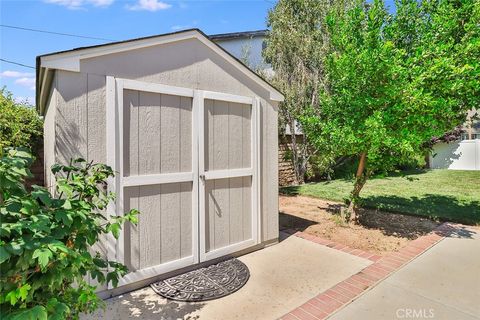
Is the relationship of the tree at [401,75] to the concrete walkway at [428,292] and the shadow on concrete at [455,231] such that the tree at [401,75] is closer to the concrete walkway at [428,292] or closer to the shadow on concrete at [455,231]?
the shadow on concrete at [455,231]

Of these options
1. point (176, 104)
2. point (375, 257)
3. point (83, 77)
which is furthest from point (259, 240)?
point (83, 77)

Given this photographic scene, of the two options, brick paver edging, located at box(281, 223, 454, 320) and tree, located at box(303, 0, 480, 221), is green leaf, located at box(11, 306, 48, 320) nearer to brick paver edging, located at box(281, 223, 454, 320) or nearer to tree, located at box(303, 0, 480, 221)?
brick paver edging, located at box(281, 223, 454, 320)

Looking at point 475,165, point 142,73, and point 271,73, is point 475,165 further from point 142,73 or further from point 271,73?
point 142,73

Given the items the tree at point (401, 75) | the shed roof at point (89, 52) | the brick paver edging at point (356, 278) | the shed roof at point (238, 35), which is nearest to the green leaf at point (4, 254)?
the shed roof at point (89, 52)

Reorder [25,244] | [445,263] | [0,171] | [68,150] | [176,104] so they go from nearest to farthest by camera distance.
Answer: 1. [25,244]
2. [0,171]
3. [68,150]
4. [176,104]
5. [445,263]

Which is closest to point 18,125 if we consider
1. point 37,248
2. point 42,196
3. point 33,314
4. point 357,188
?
point 42,196

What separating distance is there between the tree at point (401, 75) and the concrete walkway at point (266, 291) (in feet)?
6.21

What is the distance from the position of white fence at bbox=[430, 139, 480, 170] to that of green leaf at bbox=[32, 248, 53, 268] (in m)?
17.3

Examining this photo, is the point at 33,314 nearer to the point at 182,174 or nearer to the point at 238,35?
the point at 182,174

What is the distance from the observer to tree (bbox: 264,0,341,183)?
9570 mm

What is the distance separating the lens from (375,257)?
4.08m

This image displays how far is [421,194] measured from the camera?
28.6ft

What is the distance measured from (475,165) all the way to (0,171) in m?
19.0

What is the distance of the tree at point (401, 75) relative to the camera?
13.9 ft
